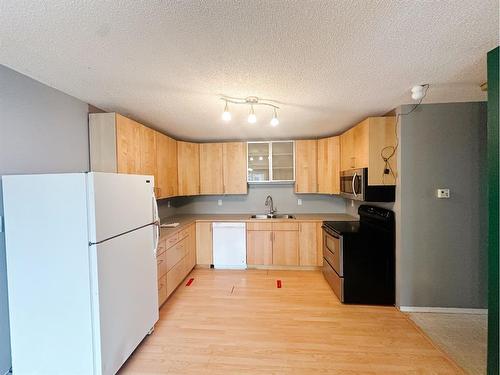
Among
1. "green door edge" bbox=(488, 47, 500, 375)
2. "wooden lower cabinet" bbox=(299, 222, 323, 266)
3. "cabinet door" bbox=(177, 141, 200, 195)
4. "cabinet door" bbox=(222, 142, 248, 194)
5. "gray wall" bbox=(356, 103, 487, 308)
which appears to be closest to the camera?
"green door edge" bbox=(488, 47, 500, 375)

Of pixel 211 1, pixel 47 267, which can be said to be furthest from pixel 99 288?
pixel 211 1

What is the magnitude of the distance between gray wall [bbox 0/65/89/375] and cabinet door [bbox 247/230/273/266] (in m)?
2.57

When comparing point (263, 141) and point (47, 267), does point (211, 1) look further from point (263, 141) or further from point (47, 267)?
point (263, 141)

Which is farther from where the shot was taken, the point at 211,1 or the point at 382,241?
the point at 382,241

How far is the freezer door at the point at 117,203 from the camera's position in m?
1.58

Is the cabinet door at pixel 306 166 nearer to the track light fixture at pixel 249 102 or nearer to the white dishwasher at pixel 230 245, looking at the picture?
the white dishwasher at pixel 230 245

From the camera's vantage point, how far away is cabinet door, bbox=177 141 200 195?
4172mm

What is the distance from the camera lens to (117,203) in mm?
1814

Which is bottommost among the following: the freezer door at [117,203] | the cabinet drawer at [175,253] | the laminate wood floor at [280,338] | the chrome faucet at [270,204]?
the laminate wood floor at [280,338]

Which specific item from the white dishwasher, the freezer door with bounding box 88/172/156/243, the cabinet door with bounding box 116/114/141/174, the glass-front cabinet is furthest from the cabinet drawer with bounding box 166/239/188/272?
the glass-front cabinet

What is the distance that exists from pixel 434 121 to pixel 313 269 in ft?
8.79

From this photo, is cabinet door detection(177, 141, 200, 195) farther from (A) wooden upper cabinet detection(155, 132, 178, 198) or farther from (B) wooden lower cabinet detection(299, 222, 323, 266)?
(B) wooden lower cabinet detection(299, 222, 323, 266)

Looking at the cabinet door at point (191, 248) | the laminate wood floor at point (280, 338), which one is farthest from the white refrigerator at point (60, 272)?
the cabinet door at point (191, 248)

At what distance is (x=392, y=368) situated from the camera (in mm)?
1867
